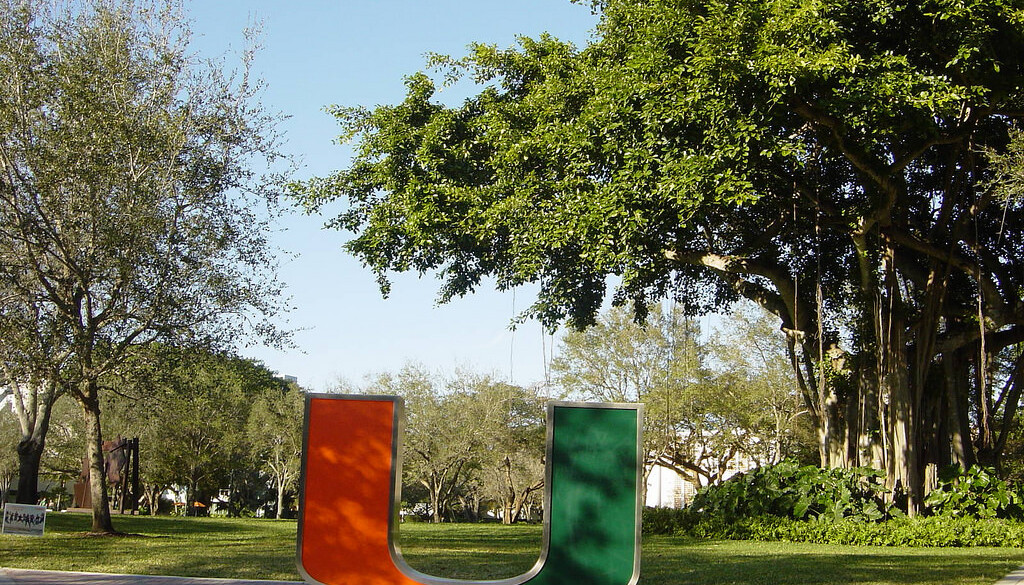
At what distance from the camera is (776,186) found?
52.9 feet

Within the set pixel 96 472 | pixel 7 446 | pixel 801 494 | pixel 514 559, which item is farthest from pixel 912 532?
pixel 7 446

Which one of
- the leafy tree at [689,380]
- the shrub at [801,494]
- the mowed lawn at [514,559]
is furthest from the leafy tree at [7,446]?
the shrub at [801,494]

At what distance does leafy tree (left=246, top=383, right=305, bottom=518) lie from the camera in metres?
38.5

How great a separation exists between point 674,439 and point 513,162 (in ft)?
66.9

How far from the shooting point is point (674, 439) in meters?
34.6

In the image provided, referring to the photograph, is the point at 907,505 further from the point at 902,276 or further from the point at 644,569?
the point at 644,569

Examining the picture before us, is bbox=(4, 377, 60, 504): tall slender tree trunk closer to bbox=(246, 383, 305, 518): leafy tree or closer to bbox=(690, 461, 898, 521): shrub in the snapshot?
bbox=(690, 461, 898, 521): shrub

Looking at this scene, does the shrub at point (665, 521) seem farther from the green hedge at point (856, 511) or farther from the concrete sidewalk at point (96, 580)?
the concrete sidewalk at point (96, 580)

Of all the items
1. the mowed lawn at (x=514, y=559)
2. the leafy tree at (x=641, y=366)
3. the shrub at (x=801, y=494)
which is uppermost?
the leafy tree at (x=641, y=366)

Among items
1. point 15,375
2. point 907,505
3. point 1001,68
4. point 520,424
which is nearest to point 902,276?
point 907,505

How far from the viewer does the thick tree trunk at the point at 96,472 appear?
56.6 feet

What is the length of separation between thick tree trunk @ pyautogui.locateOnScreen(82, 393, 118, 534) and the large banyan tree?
18.7 ft

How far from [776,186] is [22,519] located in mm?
12675

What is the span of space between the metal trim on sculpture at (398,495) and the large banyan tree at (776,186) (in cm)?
755
